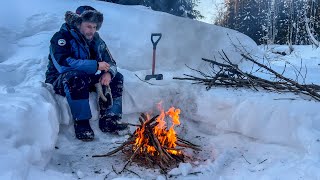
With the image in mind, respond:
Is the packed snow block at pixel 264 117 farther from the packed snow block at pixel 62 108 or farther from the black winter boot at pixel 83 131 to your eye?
the packed snow block at pixel 62 108

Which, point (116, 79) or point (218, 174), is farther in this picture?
point (116, 79)

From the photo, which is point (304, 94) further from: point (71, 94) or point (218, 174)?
point (71, 94)

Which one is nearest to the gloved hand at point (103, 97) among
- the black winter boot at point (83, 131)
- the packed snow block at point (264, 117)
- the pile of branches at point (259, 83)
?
the black winter boot at point (83, 131)


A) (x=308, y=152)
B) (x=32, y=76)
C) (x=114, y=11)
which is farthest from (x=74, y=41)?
(x=114, y=11)

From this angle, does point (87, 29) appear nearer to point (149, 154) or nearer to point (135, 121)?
point (135, 121)

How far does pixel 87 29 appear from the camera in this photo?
4070 millimetres

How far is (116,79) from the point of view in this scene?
4254mm

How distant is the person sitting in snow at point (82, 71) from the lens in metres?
3.80

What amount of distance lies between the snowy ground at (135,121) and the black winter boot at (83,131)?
0.08 m

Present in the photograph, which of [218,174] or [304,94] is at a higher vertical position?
[304,94]

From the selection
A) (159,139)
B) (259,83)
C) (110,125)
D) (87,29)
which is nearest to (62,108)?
(110,125)

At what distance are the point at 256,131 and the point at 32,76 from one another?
2.86 metres

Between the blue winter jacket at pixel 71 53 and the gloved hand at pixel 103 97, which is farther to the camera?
the gloved hand at pixel 103 97

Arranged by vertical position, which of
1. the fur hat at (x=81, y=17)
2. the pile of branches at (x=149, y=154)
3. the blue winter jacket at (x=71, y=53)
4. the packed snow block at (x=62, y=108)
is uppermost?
the fur hat at (x=81, y=17)
